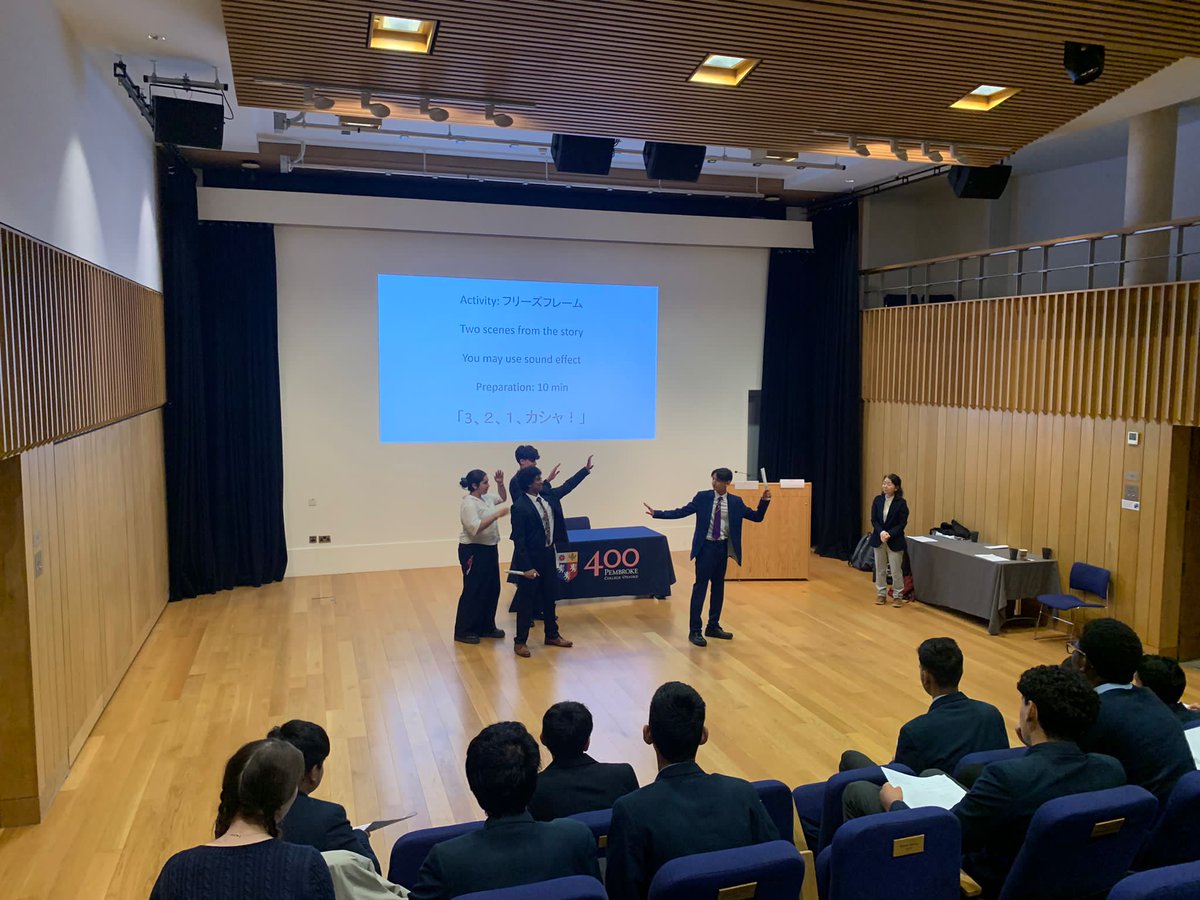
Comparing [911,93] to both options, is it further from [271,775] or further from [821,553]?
[821,553]

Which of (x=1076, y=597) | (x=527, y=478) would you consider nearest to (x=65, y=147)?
(x=527, y=478)

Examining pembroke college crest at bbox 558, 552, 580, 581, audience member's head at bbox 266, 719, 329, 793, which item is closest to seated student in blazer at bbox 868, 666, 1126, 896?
audience member's head at bbox 266, 719, 329, 793

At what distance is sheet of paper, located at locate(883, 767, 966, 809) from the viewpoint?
2982 millimetres

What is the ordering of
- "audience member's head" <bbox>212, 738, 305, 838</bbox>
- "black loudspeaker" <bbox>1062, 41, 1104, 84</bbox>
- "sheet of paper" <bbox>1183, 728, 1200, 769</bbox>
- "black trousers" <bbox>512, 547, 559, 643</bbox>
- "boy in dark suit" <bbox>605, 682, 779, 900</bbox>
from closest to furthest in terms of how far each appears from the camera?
1. "audience member's head" <bbox>212, 738, 305, 838</bbox>
2. "boy in dark suit" <bbox>605, 682, 779, 900</bbox>
3. "sheet of paper" <bbox>1183, 728, 1200, 769</bbox>
4. "black loudspeaker" <bbox>1062, 41, 1104, 84</bbox>
5. "black trousers" <bbox>512, 547, 559, 643</bbox>

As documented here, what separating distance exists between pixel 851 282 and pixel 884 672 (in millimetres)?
5770

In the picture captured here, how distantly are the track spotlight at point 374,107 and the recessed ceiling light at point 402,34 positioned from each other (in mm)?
743

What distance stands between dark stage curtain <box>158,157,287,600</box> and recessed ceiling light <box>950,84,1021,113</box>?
6.82m

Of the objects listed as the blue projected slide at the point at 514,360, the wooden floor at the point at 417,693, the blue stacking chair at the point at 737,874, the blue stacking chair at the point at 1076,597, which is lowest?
the wooden floor at the point at 417,693

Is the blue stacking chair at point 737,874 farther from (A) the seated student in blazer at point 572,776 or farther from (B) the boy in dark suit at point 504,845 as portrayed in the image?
(A) the seated student in blazer at point 572,776

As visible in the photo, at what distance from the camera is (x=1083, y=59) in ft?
16.5

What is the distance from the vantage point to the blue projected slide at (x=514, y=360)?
9930 millimetres

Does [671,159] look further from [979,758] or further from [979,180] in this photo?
[979,758]

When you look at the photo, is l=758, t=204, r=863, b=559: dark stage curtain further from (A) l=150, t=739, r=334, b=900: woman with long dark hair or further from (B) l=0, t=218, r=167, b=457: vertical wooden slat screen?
(A) l=150, t=739, r=334, b=900: woman with long dark hair

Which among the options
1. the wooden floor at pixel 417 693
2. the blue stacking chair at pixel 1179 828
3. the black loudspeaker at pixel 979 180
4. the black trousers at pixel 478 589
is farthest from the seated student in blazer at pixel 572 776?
the black loudspeaker at pixel 979 180
